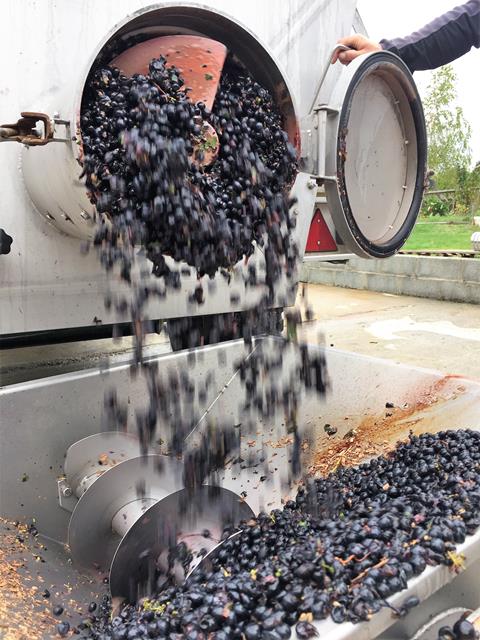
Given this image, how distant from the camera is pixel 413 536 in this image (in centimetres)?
153

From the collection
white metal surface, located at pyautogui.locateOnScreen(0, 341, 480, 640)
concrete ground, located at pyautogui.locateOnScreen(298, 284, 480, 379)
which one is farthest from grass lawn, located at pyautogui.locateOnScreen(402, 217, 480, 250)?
white metal surface, located at pyautogui.locateOnScreen(0, 341, 480, 640)

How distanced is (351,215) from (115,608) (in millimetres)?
1691

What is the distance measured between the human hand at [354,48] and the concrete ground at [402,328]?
166cm

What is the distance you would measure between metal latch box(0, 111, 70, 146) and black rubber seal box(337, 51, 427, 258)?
45.2 inches

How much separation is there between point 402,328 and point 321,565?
499 centimetres

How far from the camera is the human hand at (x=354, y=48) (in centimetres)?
271

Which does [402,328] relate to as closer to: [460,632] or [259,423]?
[259,423]

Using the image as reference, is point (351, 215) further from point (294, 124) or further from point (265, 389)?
point (265, 389)

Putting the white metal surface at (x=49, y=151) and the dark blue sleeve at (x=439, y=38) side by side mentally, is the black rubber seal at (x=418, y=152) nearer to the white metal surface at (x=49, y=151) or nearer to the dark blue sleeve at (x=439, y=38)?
the white metal surface at (x=49, y=151)

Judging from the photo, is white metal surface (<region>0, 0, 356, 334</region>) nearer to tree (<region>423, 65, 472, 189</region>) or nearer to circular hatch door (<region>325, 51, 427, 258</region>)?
circular hatch door (<region>325, 51, 427, 258</region>)

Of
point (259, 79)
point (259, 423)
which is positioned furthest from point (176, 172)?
point (259, 423)

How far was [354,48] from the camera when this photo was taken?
2791 millimetres

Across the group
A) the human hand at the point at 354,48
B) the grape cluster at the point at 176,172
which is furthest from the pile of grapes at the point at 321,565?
the human hand at the point at 354,48

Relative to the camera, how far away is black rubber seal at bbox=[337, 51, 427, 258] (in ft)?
7.85
